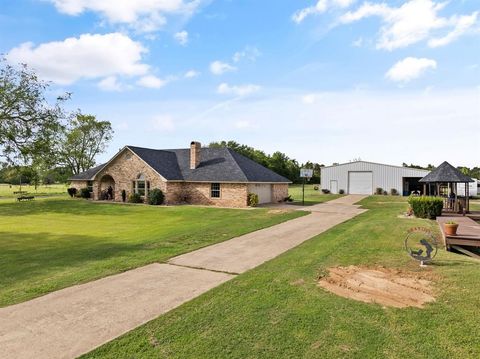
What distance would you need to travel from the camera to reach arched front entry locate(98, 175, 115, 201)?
35719 mm

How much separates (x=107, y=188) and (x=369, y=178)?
3602 cm

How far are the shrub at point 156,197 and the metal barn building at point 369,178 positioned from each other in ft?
96.6

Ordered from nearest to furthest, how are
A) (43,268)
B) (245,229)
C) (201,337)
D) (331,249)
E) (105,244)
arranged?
1. (201,337)
2. (43,268)
3. (331,249)
4. (105,244)
5. (245,229)

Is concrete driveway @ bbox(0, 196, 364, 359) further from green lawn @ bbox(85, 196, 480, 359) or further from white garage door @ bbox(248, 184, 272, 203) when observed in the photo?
white garage door @ bbox(248, 184, 272, 203)

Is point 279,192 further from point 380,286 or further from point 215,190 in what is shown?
point 380,286

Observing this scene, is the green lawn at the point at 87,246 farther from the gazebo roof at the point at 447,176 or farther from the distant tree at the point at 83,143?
the distant tree at the point at 83,143

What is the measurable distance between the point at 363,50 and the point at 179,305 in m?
15.9

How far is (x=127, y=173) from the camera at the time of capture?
108ft

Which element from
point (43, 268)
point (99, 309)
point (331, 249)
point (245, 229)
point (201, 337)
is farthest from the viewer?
point (245, 229)

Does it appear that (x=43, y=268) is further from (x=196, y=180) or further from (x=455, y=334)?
(x=196, y=180)

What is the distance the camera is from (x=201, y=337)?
17.0ft

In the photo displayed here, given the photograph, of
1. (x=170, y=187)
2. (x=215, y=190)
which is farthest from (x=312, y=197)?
(x=170, y=187)

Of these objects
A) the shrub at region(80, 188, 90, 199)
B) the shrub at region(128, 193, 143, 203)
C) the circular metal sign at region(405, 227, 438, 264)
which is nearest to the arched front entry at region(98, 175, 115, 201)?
the shrub at region(80, 188, 90, 199)

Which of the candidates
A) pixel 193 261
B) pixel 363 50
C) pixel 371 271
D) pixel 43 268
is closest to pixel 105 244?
pixel 43 268
